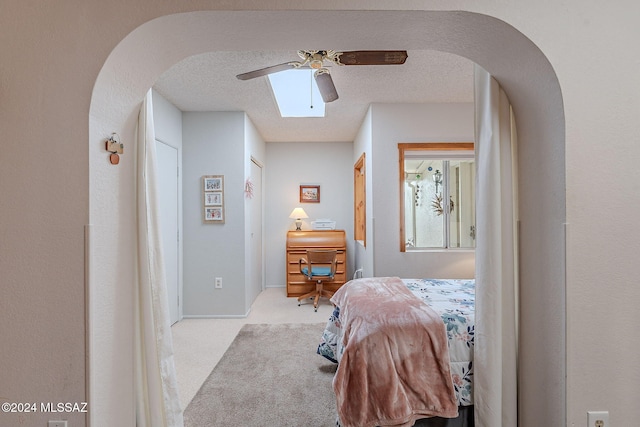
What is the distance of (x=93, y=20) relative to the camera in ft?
3.53

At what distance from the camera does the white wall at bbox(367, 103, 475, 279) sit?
3410 mm

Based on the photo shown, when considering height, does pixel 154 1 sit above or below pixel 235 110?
below

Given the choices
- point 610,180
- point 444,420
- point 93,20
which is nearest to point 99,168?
point 93,20

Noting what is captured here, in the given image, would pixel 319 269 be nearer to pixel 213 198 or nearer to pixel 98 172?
pixel 213 198

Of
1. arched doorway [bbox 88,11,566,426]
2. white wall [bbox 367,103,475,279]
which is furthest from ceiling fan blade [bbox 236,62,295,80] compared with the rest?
white wall [bbox 367,103,475,279]

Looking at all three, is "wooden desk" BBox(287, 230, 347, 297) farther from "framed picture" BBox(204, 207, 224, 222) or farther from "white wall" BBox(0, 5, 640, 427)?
"white wall" BBox(0, 5, 640, 427)

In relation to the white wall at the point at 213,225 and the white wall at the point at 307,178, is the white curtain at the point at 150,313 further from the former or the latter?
the white wall at the point at 307,178

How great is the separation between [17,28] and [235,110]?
2.76m

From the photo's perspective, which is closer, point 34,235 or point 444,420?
point 34,235

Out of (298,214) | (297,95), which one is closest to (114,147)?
(297,95)

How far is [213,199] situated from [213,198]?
12mm

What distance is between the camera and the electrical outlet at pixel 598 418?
1056mm

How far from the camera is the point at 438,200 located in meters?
3.78

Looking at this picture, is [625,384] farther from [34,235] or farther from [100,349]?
[34,235]
